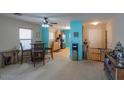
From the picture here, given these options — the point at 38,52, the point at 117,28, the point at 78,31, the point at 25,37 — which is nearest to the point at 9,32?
the point at 38,52

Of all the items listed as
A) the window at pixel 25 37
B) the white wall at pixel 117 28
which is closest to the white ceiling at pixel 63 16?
the white wall at pixel 117 28

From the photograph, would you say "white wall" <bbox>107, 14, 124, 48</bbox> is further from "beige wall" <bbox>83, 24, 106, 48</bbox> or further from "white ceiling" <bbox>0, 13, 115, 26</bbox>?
"beige wall" <bbox>83, 24, 106, 48</bbox>

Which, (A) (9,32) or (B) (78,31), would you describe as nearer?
(A) (9,32)

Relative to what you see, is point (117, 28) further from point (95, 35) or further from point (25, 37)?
point (25, 37)

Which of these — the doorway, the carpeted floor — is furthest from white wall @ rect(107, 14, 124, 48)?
the doorway

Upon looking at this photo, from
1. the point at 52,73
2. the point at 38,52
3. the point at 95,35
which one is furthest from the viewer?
the point at 95,35

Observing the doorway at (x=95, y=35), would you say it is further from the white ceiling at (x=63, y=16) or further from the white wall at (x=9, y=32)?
the white wall at (x=9, y=32)

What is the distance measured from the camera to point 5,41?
6070 millimetres

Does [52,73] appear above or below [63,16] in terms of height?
below
